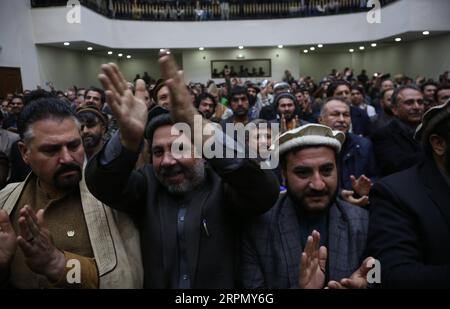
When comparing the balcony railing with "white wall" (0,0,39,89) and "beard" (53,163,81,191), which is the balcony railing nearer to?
"white wall" (0,0,39,89)

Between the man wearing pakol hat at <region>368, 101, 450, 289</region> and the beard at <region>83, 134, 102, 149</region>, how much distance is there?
7.59ft

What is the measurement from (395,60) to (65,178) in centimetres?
1890

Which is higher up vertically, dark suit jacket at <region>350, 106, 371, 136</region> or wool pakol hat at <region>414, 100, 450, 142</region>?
wool pakol hat at <region>414, 100, 450, 142</region>

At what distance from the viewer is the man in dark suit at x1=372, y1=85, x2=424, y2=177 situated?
320 centimetres

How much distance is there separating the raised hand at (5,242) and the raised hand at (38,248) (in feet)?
0.42

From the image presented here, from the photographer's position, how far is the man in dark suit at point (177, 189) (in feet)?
4.77

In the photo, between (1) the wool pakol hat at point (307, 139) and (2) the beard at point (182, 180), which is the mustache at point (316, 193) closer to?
(1) the wool pakol hat at point (307, 139)

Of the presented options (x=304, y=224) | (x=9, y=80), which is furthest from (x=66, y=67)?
(x=304, y=224)

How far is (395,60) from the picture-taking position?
705 inches

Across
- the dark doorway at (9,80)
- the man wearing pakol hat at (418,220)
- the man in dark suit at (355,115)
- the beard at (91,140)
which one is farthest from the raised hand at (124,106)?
the dark doorway at (9,80)

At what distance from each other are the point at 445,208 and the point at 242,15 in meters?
16.8

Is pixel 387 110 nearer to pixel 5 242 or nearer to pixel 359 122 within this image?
pixel 359 122

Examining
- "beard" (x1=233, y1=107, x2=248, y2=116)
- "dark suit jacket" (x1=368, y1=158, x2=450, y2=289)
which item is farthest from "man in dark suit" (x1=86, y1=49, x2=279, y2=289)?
"beard" (x1=233, y1=107, x2=248, y2=116)
